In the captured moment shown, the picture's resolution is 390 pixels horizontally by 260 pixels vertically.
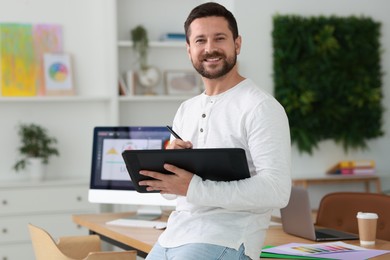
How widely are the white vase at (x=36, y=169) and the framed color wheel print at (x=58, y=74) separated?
0.54m

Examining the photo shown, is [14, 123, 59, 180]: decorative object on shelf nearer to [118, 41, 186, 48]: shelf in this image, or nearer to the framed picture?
[118, 41, 186, 48]: shelf

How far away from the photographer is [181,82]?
6215 millimetres

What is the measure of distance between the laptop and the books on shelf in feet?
10.9

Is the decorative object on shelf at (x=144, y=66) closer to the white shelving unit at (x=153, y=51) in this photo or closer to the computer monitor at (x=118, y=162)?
the white shelving unit at (x=153, y=51)

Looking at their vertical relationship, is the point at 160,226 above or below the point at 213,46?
below

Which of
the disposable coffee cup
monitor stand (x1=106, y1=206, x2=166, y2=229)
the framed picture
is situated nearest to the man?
the disposable coffee cup

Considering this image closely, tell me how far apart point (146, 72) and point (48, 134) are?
35.3 inches

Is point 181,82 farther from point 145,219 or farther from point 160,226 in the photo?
point 160,226

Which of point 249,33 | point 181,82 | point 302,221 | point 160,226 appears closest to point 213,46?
point 302,221

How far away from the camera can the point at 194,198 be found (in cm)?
215

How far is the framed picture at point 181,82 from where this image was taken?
6.19 meters

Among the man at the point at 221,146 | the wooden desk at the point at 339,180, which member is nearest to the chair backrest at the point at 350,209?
the man at the point at 221,146

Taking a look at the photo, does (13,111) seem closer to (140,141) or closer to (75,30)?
(75,30)

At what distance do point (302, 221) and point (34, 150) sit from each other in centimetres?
318
